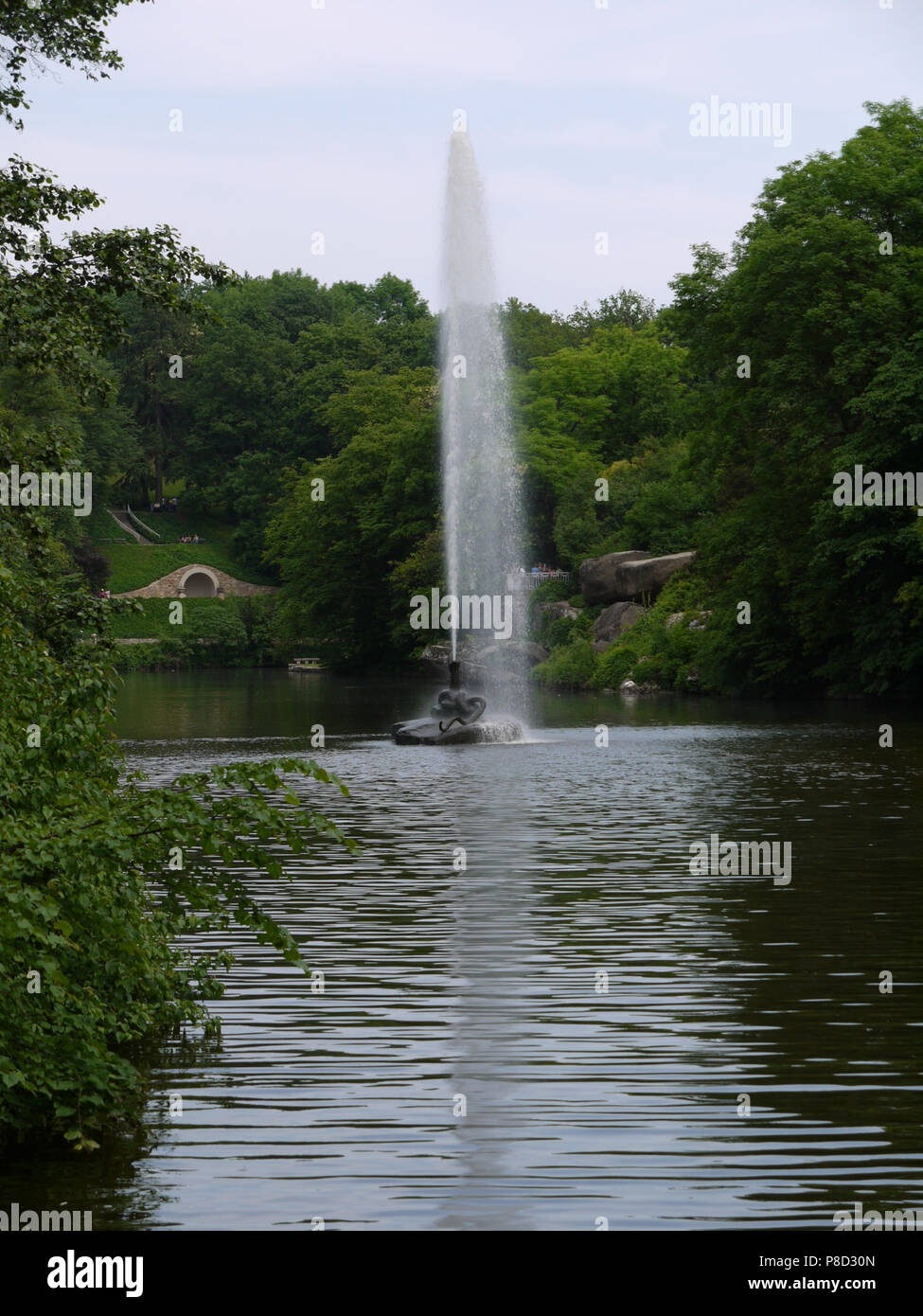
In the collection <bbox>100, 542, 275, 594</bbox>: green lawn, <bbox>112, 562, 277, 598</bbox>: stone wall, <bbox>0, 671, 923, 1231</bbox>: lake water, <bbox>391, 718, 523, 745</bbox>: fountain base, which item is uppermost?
<bbox>100, 542, 275, 594</bbox>: green lawn

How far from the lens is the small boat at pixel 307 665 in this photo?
87.7 m

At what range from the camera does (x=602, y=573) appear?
217 ft

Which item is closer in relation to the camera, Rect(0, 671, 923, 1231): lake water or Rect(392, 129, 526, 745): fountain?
Rect(0, 671, 923, 1231): lake water

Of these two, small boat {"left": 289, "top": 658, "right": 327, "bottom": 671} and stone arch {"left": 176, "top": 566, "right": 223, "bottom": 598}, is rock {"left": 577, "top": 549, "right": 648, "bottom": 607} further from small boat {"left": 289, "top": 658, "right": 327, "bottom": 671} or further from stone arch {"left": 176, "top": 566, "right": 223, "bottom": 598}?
stone arch {"left": 176, "top": 566, "right": 223, "bottom": 598}

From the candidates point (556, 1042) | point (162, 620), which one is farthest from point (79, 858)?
point (162, 620)

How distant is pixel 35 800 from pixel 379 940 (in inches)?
201

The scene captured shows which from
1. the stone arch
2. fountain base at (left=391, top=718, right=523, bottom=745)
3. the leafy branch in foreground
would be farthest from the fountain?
the stone arch

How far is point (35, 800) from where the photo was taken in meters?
9.01

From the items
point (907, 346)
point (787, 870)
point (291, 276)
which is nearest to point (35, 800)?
point (787, 870)

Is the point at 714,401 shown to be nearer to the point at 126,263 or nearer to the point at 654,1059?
the point at 126,263

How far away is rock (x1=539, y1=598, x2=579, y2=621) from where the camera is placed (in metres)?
67.9

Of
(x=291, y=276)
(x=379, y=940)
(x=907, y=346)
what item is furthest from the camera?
(x=291, y=276)

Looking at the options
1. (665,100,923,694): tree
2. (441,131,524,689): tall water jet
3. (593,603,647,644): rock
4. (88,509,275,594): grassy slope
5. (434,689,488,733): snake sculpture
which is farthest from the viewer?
(88,509,275,594): grassy slope

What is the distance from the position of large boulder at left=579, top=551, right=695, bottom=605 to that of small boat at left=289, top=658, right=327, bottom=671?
23.5 m
